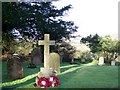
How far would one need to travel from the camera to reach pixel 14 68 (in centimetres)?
1011

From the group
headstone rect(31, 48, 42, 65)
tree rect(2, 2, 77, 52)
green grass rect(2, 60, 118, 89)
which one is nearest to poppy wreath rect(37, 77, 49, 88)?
green grass rect(2, 60, 118, 89)

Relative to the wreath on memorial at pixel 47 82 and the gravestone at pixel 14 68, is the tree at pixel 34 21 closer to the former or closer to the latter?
the gravestone at pixel 14 68

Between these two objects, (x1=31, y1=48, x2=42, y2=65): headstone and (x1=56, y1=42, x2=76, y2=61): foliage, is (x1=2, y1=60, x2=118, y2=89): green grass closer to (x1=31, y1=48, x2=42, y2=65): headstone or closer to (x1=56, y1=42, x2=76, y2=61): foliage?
(x1=31, y1=48, x2=42, y2=65): headstone

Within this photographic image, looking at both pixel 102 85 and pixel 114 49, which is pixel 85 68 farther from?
pixel 102 85

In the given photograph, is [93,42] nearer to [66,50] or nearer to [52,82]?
Answer: [66,50]

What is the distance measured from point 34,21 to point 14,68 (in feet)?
20.6

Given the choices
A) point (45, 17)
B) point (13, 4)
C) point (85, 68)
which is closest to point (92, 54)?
point (85, 68)

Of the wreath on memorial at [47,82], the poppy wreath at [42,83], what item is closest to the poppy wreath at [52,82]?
the wreath on memorial at [47,82]

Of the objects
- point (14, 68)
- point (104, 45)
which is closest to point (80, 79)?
point (14, 68)

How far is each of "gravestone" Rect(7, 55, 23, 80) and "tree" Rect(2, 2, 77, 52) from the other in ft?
16.0

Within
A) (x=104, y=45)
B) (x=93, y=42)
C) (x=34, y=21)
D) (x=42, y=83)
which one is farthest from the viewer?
(x=34, y=21)

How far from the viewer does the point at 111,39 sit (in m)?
15.0

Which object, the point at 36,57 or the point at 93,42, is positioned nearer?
the point at 36,57

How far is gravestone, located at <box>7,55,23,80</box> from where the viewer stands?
10.1m
